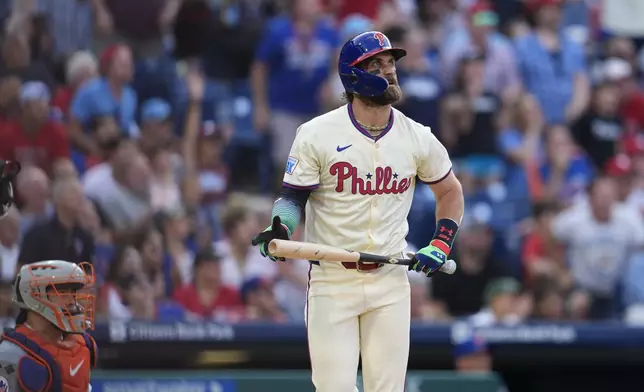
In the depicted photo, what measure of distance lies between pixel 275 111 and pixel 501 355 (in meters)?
3.54

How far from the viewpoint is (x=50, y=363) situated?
6.23 metres

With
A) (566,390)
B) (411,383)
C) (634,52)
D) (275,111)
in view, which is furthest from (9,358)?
(634,52)

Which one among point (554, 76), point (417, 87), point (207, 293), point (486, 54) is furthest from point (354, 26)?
point (207, 293)

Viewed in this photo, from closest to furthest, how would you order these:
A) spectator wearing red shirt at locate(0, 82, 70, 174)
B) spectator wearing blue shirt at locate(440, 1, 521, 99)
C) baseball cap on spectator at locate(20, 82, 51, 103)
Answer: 1. spectator wearing red shirt at locate(0, 82, 70, 174)
2. baseball cap on spectator at locate(20, 82, 51, 103)
3. spectator wearing blue shirt at locate(440, 1, 521, 99)

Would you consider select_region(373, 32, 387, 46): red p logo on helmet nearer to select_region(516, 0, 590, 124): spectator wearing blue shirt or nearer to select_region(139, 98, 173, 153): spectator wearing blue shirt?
select_region(139, 98, 173, 153): spectator wearing blue shirt

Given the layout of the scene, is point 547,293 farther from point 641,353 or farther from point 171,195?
point 171,195

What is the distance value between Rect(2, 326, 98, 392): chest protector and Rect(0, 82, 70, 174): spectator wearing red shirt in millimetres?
3878

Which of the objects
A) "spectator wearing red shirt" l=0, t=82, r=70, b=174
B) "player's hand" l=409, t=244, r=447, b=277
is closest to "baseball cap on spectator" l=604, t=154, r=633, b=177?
"spectator wearing red shirt" l=0, t=82, r=70, b=174

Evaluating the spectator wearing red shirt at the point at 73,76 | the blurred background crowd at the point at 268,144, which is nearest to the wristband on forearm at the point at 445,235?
the blurred background crowd at the point at 268,144

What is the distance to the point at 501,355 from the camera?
882 cm

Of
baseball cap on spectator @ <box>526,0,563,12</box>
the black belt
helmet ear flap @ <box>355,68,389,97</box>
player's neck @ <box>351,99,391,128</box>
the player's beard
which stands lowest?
the black belt

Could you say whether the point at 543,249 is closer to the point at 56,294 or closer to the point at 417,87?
the point at 417,87

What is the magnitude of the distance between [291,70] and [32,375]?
5.84m

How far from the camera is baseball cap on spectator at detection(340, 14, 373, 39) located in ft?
39.0
